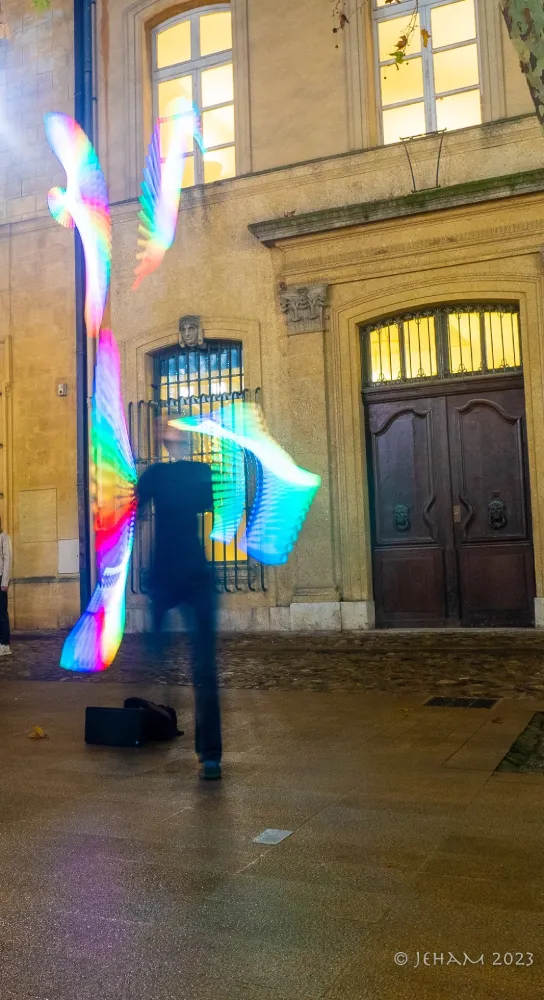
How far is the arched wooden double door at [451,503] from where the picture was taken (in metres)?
11.3

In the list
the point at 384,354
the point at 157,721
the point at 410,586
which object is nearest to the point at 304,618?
the point at 410,586

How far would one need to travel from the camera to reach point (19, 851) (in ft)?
11.2

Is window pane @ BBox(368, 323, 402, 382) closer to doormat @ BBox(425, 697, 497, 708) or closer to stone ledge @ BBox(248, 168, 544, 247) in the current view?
stone ledge @ BBox(248, 168, 544, 247)

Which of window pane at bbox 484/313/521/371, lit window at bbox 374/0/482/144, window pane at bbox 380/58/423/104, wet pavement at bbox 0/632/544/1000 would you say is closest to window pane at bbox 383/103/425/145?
lit window at bbox 374/0/482/144

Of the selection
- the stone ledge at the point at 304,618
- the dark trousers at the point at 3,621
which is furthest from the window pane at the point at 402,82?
the dark trousers at the point at 3,621

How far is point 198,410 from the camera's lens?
1317cm

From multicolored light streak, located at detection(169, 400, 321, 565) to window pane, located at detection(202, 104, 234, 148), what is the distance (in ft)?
12.8

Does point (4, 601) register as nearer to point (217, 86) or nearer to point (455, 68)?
point (217, 86)

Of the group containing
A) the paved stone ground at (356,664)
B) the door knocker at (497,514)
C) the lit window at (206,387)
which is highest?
the lit window at (206,387)

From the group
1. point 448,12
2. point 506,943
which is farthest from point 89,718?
point 448,12

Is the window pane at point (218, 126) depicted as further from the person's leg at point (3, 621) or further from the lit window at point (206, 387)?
the person's leg at point (3, 621)

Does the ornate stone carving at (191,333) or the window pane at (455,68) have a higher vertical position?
the window pane at (455,68)

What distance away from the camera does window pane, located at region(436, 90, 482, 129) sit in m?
11.7

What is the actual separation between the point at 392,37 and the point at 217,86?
105 inches
